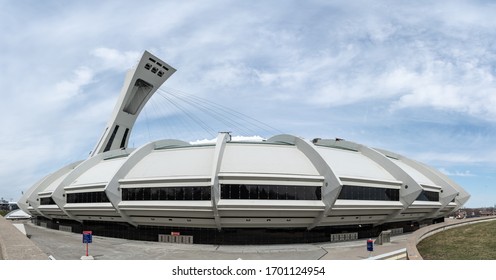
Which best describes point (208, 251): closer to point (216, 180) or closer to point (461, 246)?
point (216, 180)

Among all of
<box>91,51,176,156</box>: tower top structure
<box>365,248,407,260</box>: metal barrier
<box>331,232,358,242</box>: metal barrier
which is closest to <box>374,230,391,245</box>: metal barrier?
<box>331,232,358,242</box>: metal barrier

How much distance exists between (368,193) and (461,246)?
11.0m

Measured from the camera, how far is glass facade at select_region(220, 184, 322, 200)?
3284cm

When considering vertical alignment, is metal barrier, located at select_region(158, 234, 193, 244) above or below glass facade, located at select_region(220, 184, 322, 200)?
below

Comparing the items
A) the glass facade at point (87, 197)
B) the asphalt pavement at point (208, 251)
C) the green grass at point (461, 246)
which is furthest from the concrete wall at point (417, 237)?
the glass facade at point (87, 197)

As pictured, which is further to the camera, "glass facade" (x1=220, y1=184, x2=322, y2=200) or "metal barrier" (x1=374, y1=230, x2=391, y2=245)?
"metal barrier" (x1=374, y1=230, x2=391, y2=245)

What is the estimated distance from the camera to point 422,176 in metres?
48.7

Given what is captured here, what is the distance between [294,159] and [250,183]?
6.76 metres

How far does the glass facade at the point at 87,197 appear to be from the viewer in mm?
38656

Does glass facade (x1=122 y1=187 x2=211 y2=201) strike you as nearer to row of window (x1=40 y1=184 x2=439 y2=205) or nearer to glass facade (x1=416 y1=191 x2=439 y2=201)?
row of window (x1=40 y1=184 x2=439 y2=205)

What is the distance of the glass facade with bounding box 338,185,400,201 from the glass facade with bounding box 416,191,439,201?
5.91 m

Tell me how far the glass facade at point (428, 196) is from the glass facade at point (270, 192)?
1737 centimetres

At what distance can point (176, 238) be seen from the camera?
117ft

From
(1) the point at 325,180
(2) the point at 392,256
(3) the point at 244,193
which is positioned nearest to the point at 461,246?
(2) the point at 392,256
